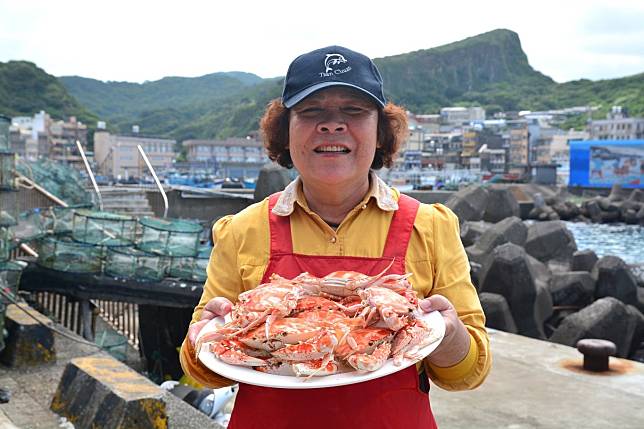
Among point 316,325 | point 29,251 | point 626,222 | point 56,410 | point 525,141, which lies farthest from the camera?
point 525,141

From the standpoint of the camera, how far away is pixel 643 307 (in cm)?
1390

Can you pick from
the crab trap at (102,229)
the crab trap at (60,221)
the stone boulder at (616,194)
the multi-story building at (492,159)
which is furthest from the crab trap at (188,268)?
the multi-story building at (492,159)

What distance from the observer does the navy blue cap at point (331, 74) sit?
224 cm

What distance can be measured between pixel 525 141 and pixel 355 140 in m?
121

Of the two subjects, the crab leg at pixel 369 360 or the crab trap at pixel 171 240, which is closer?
the crab leg at pixel 369 360

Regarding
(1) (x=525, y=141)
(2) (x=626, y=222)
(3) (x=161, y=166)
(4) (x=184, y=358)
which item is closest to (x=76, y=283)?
(4) (x=184, y=358)

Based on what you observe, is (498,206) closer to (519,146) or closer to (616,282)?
(616,282)

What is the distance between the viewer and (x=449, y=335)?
205 cm

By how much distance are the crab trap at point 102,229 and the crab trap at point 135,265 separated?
0.39m

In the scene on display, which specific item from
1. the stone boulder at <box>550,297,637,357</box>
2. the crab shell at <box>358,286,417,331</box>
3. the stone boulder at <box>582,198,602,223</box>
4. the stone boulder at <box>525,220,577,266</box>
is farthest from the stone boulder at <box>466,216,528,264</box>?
the stone boulder at <box>582,198,602,223</box>

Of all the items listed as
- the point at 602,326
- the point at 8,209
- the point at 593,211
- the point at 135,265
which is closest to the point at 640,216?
the point at 593,211

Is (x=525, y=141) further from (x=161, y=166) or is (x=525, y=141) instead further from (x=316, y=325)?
(x=316, y=325)

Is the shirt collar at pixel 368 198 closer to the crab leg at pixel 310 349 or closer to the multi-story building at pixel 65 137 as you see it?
the crab leg at pixel 310 349

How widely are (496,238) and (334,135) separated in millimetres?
14590
